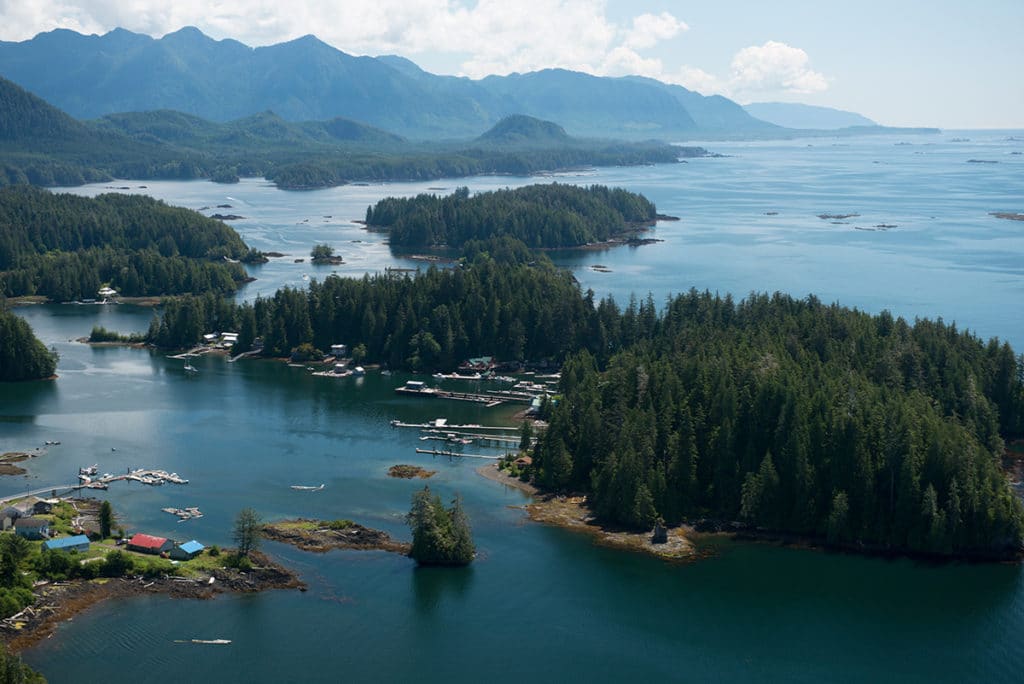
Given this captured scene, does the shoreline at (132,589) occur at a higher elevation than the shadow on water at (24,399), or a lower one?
lower

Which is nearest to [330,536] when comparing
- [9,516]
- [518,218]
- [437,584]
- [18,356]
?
[437,584]

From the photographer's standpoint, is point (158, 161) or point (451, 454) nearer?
point (451, 454)

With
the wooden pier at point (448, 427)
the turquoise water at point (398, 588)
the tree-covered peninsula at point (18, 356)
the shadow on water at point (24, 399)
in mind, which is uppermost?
the tree-covered peninsula at point (18, 356)

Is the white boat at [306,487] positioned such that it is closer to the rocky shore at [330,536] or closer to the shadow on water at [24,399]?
the rocky shore at [330,536]

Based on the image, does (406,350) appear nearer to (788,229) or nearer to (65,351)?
(65,351)

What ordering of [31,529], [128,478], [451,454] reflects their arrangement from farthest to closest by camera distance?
[451,454] → [128,478] → [31,529]

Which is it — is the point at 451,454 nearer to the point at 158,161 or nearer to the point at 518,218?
the point at 518,218

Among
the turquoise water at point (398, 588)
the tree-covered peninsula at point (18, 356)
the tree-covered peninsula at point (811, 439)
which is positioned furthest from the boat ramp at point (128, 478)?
the tree-covered peninsula at point (18, 356)
